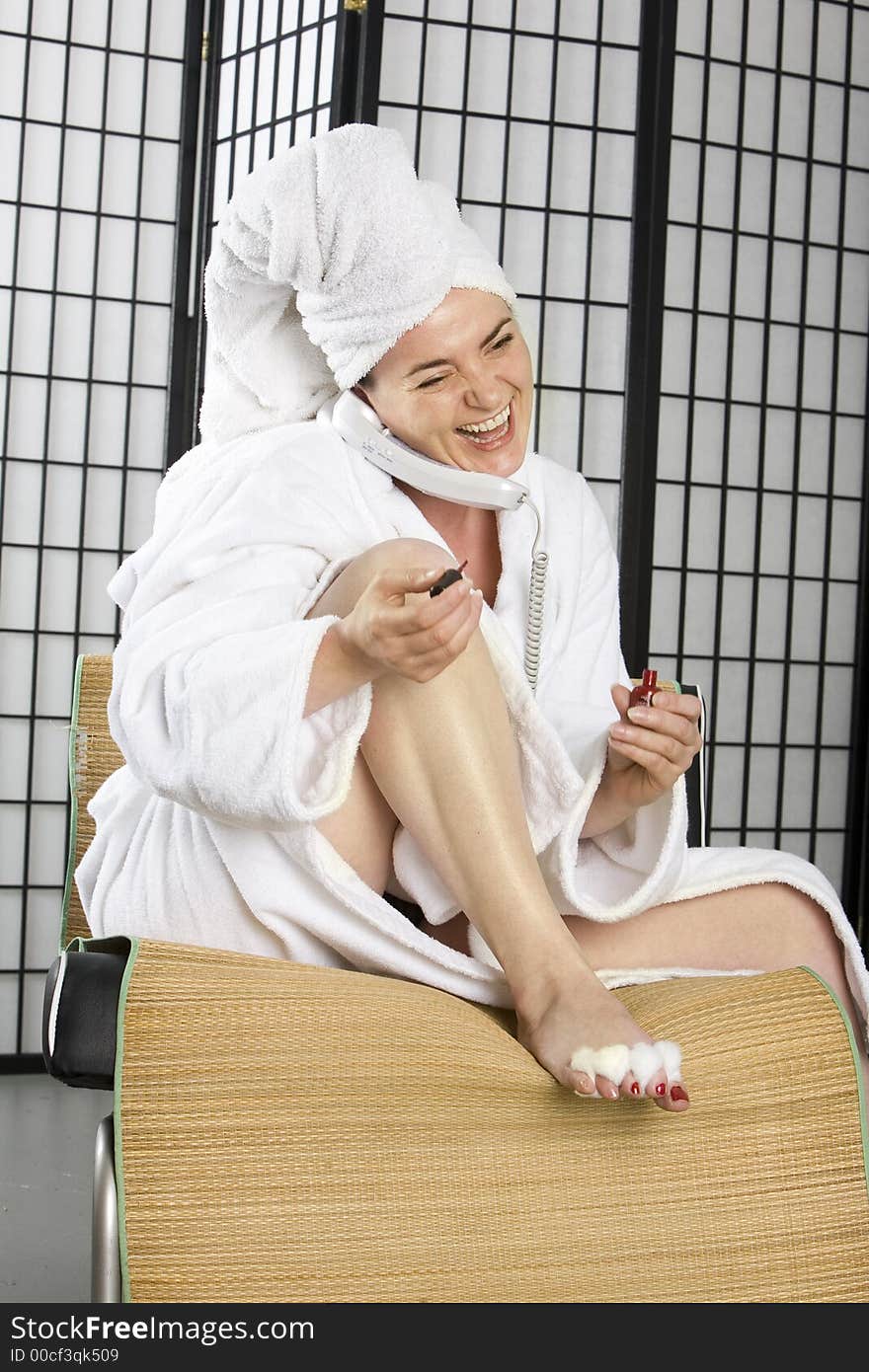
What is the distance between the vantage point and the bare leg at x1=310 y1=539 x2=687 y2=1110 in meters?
1.20

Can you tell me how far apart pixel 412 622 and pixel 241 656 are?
173 millimetres

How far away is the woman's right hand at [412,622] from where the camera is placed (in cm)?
111

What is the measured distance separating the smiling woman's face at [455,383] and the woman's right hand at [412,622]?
0.44m

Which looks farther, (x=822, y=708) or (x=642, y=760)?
(x=822, y=708)

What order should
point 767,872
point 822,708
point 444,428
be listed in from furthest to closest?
point 822,708
point 444,428
point 767,872

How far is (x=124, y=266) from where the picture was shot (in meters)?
3.42

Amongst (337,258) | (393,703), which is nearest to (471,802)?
(393,703)

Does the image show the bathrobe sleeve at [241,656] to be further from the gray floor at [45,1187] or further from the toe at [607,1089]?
the gray floor at [45,1187]

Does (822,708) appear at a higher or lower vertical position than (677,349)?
lower

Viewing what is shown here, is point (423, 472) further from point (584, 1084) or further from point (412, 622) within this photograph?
point (584, 1084)
